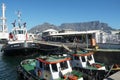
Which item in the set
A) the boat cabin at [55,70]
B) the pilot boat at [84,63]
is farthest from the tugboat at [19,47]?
the boat cabin at [55,70]

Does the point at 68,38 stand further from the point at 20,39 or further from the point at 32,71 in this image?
the point at 32,71

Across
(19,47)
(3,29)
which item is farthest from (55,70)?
(3,29)

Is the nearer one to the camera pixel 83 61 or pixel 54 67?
pixel 54 67

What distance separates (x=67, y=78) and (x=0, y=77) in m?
12.8

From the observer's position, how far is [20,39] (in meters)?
48.9

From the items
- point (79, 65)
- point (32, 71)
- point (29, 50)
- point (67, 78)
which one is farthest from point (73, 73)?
point (29, 50)

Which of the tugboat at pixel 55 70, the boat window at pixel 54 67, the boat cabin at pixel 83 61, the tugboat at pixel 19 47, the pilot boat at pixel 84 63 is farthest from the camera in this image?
the tugboat at pixel 19 47

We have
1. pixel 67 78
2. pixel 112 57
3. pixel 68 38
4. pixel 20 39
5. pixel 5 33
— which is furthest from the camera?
pixel 5 33

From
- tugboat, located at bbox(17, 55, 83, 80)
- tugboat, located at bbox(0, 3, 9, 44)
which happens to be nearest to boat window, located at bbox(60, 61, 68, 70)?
tugboat, located at bbox(17, 55, 83, 80)

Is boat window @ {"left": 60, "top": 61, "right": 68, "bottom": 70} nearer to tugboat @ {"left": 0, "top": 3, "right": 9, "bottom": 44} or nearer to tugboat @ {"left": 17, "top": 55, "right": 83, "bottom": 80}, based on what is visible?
tugboat @ {"left": 17, "top": 55, "right": 83, "bottom": 80}

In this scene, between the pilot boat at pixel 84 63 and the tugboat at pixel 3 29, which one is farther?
the tugboat at pixel 3 29

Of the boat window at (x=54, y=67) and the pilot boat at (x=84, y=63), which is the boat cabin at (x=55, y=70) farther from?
the pilot boat at (x=84, y=63)

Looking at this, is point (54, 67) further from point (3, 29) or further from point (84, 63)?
point (3, 29)

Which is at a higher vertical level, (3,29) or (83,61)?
(3,29)
